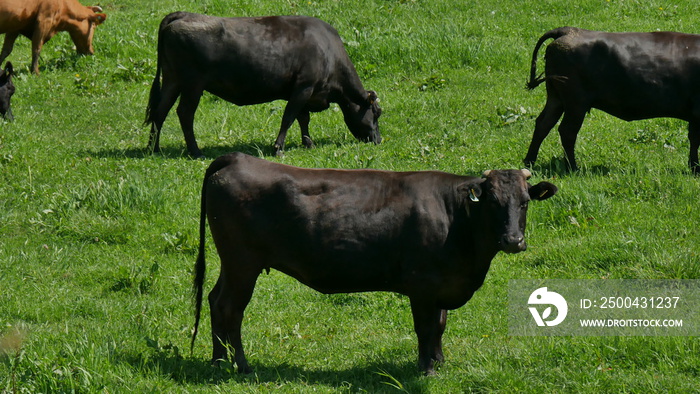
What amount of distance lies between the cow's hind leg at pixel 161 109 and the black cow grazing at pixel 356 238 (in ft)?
20.1

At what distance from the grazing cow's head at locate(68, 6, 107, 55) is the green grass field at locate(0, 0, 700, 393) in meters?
0.24

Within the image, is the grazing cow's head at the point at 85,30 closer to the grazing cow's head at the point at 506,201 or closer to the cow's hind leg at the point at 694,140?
the cow's hind leg at the point at 694,140

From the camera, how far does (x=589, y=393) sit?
7344mm

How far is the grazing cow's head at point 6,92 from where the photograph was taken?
15914 millimetres

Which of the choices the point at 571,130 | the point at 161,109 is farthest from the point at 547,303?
the point at 161,109

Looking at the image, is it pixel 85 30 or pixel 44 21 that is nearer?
pixel 85 30

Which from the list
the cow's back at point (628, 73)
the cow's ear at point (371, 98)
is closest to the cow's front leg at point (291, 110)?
the cow's ear at point (371, 98)

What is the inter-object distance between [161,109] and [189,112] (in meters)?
0.46

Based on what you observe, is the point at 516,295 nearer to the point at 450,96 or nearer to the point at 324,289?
the point at 324,289

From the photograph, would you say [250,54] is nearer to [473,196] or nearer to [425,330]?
[473,196]

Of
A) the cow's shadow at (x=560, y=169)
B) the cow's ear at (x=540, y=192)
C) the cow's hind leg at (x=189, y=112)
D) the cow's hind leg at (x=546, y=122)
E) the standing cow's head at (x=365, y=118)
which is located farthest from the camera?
the standing cow's head at (x=365, y=118)

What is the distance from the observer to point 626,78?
12.3 metres

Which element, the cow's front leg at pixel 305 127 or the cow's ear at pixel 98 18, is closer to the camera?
the cow's front leg at pixel 305 127

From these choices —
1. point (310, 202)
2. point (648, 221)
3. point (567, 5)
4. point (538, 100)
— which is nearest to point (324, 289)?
point (310, 202)
